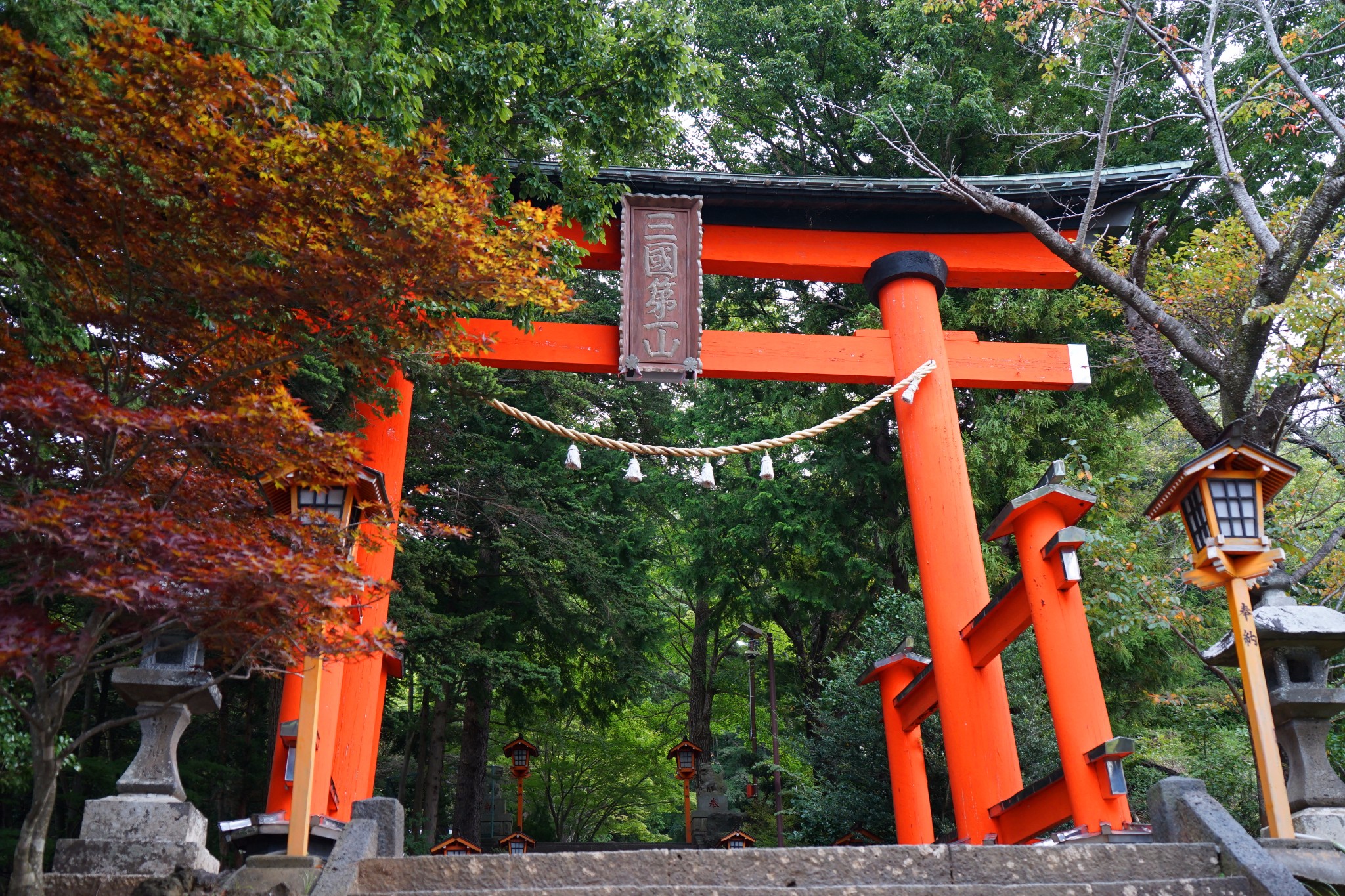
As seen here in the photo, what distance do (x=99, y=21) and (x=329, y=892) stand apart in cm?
362

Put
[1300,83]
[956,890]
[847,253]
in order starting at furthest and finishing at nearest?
[847,253], [1300,83], [956,890]

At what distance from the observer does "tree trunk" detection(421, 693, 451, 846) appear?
12484 mm

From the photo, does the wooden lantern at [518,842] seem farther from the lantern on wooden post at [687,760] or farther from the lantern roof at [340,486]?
the lantern roof at [340,486]

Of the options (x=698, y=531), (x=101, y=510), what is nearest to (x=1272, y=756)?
(x=101, y=510)

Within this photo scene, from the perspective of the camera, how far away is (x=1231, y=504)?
4.63 meters

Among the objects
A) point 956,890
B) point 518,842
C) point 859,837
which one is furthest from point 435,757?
point 956,890

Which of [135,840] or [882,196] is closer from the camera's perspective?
[135,840]

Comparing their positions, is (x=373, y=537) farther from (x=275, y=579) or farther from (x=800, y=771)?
(x=800, y=771)

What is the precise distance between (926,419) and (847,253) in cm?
179

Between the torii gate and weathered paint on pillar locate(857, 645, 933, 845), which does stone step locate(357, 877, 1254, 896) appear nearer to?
the torii gate

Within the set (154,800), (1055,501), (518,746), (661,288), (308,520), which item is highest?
(661,288)

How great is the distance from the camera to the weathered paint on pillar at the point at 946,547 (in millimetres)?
7027

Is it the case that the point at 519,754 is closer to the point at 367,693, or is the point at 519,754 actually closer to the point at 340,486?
the point at 367,693

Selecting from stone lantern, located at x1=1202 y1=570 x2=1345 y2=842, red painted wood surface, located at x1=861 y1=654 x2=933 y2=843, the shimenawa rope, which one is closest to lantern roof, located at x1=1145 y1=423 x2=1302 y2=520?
stone lantern, located at x1=1202 y1=570 x2=1345 y2=842
